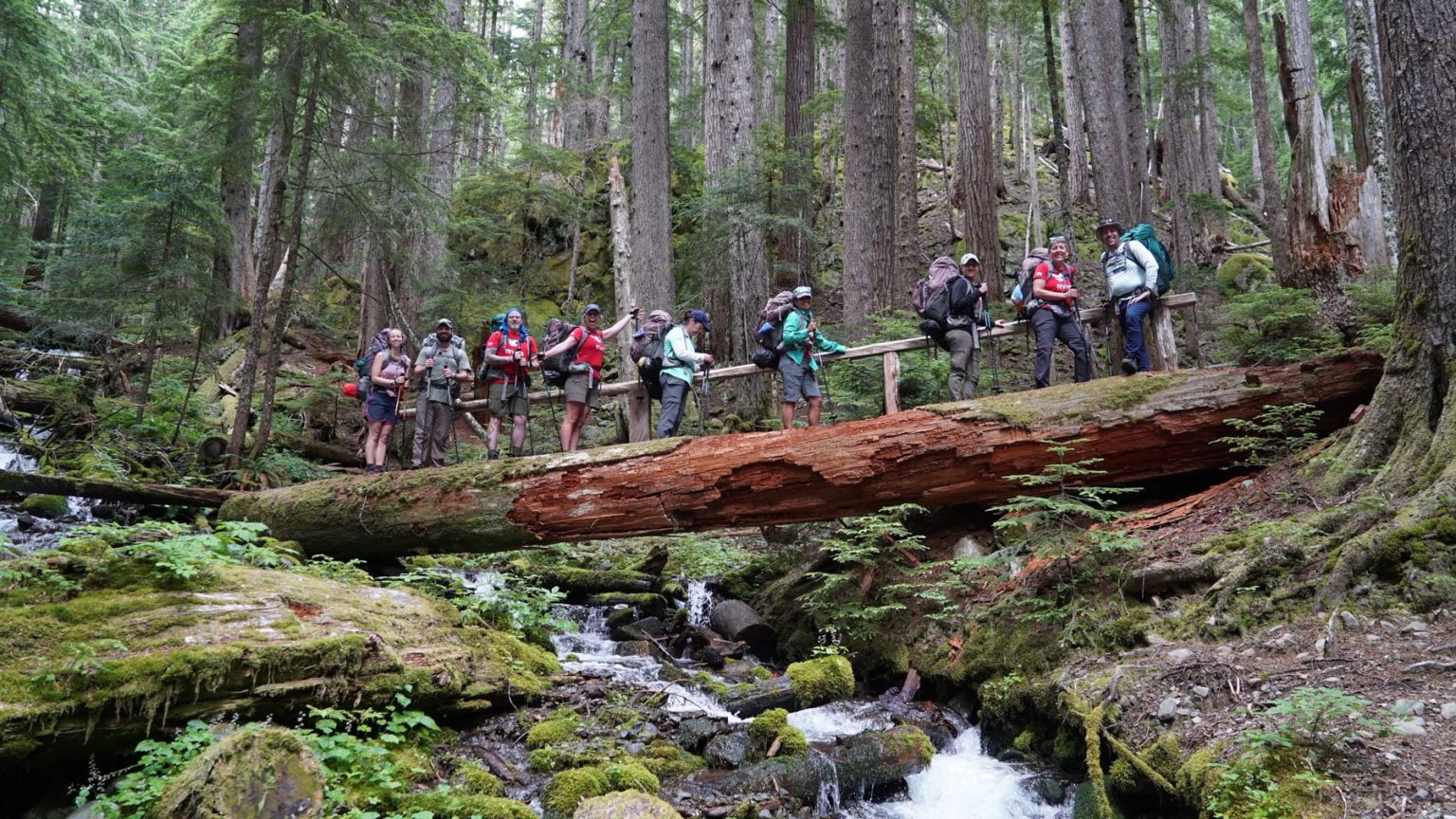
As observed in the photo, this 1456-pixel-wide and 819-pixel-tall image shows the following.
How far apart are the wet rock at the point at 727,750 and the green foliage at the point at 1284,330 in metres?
8.24

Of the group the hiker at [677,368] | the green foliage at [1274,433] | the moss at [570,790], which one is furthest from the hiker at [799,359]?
the moss at [570,790]

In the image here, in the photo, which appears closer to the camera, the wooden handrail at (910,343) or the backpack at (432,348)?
→ the wooden handrail at (910,343)

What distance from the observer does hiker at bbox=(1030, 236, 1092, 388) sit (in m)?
9.06

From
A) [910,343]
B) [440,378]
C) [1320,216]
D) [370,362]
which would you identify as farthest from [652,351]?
[1320,216]

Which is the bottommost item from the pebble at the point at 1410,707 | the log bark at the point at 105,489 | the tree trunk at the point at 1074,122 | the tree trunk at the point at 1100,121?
the pebble at the point at 1410,707

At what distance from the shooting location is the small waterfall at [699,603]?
30.6 feet

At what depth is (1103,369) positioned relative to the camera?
564 inches

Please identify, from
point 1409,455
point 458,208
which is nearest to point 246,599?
point 1409,455

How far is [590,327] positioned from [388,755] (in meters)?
5.78

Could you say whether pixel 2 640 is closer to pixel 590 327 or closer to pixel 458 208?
pixel 590 327

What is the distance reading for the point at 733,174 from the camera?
45.7ft

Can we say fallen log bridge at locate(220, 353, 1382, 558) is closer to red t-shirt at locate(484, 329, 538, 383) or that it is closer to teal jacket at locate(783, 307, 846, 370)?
teal jacket at locate(783, 307, 846, 370)

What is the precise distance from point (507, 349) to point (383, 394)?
69.0 inches

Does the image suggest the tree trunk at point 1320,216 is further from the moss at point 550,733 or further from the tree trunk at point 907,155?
the moss at point 550,733
